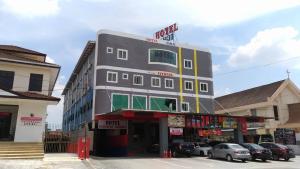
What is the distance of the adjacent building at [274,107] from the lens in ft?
143

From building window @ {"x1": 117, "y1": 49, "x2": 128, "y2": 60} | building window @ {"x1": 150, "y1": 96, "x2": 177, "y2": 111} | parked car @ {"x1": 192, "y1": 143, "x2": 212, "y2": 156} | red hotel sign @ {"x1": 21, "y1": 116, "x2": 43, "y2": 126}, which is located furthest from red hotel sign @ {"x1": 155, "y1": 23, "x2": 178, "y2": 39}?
red hotel sign @ {"x1": 21, "y1": 116, "x2": 43, "y2": 126}

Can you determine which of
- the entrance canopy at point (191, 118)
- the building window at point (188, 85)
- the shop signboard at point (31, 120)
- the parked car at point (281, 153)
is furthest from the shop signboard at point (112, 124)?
the parked car at point (281, 153)

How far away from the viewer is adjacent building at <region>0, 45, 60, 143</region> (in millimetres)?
26156

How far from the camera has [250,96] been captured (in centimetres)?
4941

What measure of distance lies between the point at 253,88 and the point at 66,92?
43406mm

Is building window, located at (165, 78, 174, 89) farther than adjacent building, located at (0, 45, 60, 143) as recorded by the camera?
Yes

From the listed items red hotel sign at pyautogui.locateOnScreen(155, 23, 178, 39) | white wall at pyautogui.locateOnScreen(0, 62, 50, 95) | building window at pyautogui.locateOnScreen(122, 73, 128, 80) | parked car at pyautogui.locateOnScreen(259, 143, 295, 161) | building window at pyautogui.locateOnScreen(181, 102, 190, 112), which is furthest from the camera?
red hotel sign at pyautogui.locateOnScreen(155, 23, 178, 39)

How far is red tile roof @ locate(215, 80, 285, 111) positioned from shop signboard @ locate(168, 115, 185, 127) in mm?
19944

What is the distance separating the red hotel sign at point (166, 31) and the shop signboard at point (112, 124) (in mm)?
15205

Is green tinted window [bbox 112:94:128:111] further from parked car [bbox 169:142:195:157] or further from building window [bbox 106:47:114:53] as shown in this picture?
parked car [bbox 169:142:195:157]

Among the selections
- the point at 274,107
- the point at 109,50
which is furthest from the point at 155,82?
the point at 274,107

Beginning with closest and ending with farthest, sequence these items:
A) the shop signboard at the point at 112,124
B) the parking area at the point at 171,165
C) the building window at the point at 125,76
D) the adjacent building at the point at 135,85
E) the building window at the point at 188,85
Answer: the parking area at the point at 171,165 < the shop signboard at the point at 112,124 < the adjacent building at the point at 135,85 < the building window at the point at 125,76 < the building window at the point at 188,85

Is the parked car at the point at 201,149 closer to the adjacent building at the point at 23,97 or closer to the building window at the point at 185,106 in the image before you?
the building window at the point at 185,106

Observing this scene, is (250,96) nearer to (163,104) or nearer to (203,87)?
(203,87)
